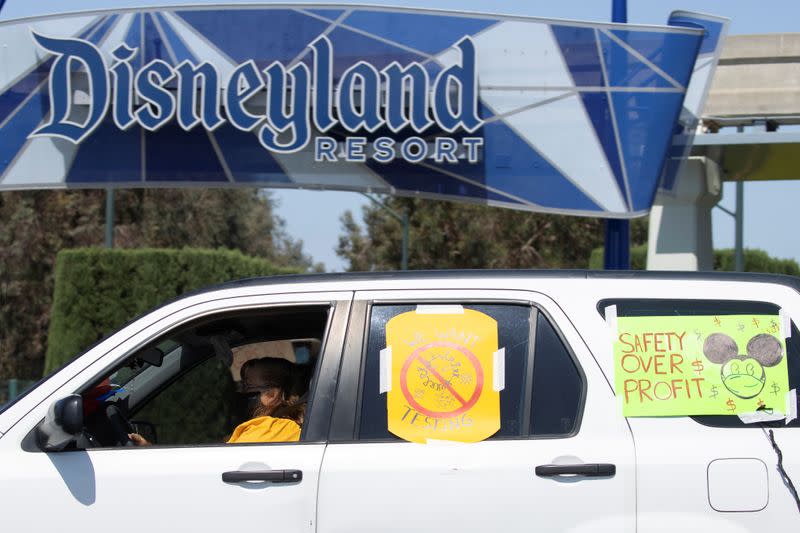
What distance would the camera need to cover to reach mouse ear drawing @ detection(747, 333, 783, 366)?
11.6 ft

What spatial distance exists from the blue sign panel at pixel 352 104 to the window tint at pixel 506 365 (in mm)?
8572

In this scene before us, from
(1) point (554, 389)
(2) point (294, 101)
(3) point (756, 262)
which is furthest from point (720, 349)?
(3) point (756, 262)

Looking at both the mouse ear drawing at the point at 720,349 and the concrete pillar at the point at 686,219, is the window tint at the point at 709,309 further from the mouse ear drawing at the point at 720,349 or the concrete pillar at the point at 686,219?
the concrete pillar at the point at 686,219

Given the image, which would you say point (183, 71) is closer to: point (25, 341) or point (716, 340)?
point (716, 340)

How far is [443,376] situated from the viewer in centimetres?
363

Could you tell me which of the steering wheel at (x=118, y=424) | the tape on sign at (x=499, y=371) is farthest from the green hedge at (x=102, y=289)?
the tape on sign at (x=499, y=371)

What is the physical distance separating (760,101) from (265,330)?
9.09 metres

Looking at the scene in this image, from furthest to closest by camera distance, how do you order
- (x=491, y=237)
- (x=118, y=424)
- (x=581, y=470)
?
(x=491, y=237), (x=118, y=424), (x=581, y=470)

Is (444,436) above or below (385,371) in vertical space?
below

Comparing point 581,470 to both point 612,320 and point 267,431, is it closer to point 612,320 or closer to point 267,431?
point 612,320

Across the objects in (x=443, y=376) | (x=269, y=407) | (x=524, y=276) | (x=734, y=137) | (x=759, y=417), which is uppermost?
(x=734, y=137)

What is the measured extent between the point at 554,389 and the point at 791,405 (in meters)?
0.77

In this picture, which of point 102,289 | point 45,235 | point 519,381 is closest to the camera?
point 519,381

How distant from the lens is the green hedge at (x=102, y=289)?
16875 millimetres
